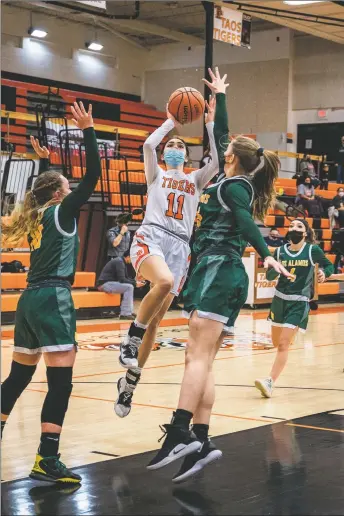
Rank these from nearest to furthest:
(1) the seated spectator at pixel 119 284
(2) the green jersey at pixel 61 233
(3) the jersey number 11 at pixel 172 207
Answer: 1. (2) the green jersey at pixel 61 233
2. (3) the jersey number 11 at pixel 172 207
3. (1) the seated spectator at pixel 119 284

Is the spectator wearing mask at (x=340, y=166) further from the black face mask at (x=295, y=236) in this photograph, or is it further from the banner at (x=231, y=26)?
the black face mask at (x=295, y=236)

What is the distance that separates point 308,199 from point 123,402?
15.3 meters

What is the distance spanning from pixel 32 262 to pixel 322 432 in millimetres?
2487

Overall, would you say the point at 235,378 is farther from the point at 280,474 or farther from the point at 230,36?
the point at 230,36

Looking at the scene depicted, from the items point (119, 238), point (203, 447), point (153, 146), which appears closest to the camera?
point (203, 447)

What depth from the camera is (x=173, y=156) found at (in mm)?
5820

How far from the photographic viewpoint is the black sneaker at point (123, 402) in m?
5.28

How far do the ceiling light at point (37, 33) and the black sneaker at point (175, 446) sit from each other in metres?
20.2

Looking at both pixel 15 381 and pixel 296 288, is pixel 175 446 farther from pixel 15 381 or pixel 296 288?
pixel 296 288

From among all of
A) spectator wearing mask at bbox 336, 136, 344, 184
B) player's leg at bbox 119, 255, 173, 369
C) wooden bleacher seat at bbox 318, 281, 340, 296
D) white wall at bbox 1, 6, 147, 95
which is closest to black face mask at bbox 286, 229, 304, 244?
player's leg at bbox 119, 255, 173, 369

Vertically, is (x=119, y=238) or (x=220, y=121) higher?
(x=220, y=121)

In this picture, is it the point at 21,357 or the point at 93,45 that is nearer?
the point at 21,357

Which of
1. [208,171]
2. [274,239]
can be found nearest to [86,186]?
[208,171]

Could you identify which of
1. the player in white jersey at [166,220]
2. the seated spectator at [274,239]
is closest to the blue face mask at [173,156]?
the player in white jersey at [166,220]
